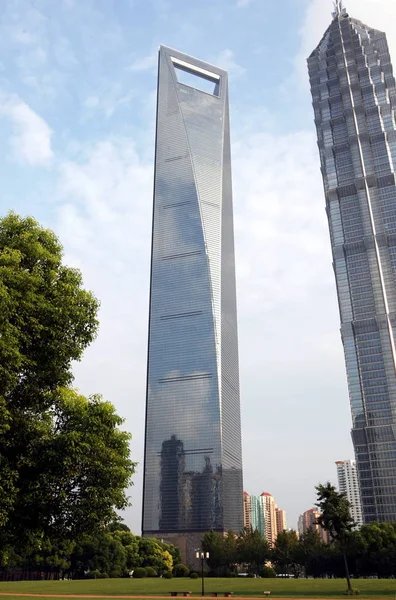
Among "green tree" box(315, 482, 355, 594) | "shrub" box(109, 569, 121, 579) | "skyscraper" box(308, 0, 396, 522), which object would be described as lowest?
"shrub" box(109, 569, 121, 579)

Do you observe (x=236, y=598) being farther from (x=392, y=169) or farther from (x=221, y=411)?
(x=392, y=169)

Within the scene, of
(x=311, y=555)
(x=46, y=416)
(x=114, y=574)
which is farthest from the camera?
(x=311, y=555)

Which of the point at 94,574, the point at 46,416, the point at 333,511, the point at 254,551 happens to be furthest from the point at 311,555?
the point at 46,416

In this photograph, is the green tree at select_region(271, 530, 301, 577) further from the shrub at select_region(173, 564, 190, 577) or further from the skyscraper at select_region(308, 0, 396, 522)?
the skyscraper at select_region(308, 0, 396, 522)

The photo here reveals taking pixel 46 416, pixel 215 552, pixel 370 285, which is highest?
pixel 370 285

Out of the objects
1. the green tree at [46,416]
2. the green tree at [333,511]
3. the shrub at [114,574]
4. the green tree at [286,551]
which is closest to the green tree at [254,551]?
the green tree at [286,551]

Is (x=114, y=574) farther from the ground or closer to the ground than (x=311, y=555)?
closer to the ground

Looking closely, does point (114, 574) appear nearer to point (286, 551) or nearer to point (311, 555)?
point (286, 551)

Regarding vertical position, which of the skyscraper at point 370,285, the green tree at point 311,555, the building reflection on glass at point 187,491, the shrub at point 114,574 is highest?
the skyscraper at point 370,285

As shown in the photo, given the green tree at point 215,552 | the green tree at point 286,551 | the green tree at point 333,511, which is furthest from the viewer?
the green tree at point 215,552

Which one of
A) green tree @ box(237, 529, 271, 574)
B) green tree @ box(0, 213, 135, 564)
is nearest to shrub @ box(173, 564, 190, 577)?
green tree @ box(237, 529, 271, 574)

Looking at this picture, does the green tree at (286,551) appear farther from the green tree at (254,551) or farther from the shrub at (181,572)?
the shrub at (181,572)

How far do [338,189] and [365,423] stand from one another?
85154 mm

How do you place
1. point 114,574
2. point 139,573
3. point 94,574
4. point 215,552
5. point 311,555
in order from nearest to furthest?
1. point 94,574
2. point 114,574
3. point 139,573
4. point 311,555
5. point 215,552
